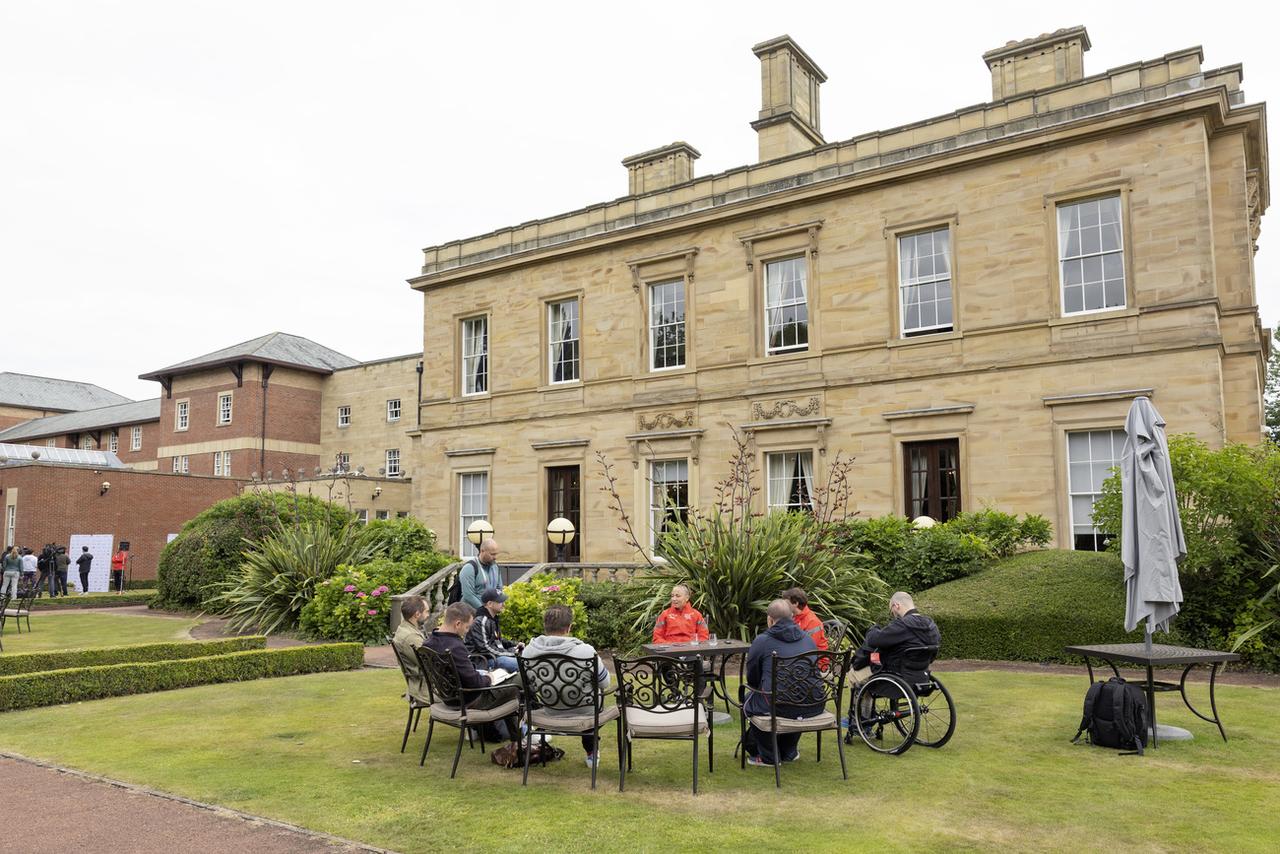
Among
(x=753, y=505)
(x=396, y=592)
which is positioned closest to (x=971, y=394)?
(x=753, y=505)

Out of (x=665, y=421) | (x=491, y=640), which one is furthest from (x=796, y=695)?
(x=665, y=421)

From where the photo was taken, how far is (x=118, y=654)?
1231 cm

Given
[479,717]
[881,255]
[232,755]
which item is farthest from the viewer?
[881,255]

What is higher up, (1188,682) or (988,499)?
(988,499)

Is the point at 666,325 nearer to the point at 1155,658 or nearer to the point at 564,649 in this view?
the point at 1155,658

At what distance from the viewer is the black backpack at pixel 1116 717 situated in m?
7.20

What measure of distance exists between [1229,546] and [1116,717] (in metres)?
5.26

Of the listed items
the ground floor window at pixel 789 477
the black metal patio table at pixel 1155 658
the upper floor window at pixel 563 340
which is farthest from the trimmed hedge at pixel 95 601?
the black metal patio table at pixel 1155 658

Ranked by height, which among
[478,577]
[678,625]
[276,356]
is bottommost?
[678,625]

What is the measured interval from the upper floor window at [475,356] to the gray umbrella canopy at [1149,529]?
19331 millimetres

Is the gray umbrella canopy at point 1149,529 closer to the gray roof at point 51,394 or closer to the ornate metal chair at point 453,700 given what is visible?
the ornate metal chair at point 453,700

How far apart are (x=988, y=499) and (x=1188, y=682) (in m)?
7.21

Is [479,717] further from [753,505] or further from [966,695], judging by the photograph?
[753,505]

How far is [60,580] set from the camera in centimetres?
2933
